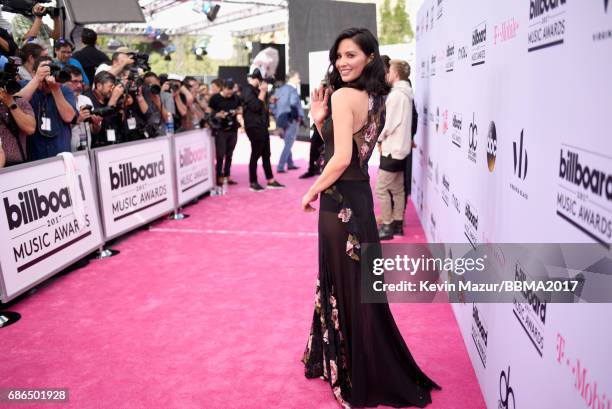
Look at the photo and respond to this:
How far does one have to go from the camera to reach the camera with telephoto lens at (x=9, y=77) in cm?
403

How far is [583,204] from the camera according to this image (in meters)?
1.58

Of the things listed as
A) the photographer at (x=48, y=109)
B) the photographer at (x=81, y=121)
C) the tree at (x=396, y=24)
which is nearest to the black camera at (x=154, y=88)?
the photographer at (x=81, y=121)

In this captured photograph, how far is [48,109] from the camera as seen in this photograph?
489cm

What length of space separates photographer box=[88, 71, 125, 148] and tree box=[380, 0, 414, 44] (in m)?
27.3

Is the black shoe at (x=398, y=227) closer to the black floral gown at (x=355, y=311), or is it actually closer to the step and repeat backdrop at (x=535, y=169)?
the step and repeat backdrop at (x=535, y=169)

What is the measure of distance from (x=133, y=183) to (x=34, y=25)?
2.03 metres

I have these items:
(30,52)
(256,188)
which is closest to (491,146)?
(30,52)

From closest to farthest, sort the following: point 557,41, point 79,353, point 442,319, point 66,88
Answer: point 557,41, point 79,353, point 442,319, point 66,88

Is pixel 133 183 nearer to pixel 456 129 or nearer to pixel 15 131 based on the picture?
pixel 15 131

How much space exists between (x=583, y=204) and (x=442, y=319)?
261 cm

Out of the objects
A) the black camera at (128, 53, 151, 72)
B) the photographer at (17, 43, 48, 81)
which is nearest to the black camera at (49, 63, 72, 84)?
the photographer at (17, 43, 48, 81)

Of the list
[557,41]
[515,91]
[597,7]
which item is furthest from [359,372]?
[597,7]

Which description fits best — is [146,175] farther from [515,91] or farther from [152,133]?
[515,91]

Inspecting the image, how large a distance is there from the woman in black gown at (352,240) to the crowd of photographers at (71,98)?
9.38 feet
